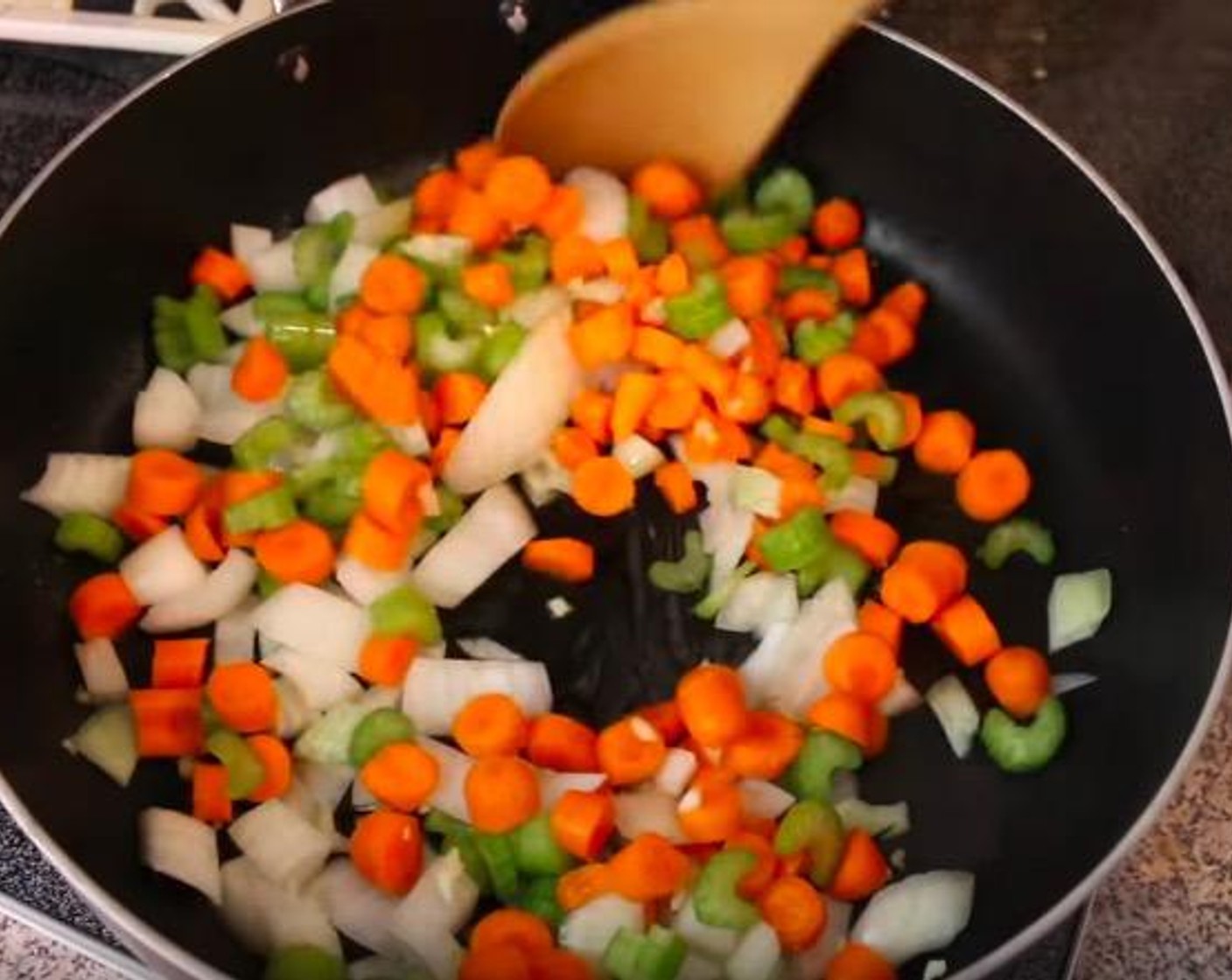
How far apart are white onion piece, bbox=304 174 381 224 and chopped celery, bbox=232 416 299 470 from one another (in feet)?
0.77

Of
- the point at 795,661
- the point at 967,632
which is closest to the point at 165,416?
the point at 795,661

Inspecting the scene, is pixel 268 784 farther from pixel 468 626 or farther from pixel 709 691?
pixel 709 691

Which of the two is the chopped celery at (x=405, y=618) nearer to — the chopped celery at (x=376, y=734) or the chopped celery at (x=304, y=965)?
the chopped celery at (x=376, y=734)

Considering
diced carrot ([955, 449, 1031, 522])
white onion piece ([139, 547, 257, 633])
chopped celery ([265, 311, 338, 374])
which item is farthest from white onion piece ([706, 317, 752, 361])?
white onion piece ([139, 547, 257, 633])

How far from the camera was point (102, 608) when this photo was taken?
1.21 m

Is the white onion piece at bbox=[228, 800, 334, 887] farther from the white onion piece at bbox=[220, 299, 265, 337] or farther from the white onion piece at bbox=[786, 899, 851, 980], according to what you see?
the white onion piece at bbox=[220, 299, 265, 337]

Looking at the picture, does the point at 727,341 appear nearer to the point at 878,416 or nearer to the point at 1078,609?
the point at 878,416

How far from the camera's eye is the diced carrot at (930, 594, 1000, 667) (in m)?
1.23

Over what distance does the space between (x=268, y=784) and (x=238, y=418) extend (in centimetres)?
33

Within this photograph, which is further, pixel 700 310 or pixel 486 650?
pixel 700 310

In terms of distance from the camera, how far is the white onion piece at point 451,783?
114 centimetres

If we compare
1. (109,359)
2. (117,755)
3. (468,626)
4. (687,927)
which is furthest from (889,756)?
(109,359)

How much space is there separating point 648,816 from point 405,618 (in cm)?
24

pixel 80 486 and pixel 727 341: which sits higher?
pixel 727 341
